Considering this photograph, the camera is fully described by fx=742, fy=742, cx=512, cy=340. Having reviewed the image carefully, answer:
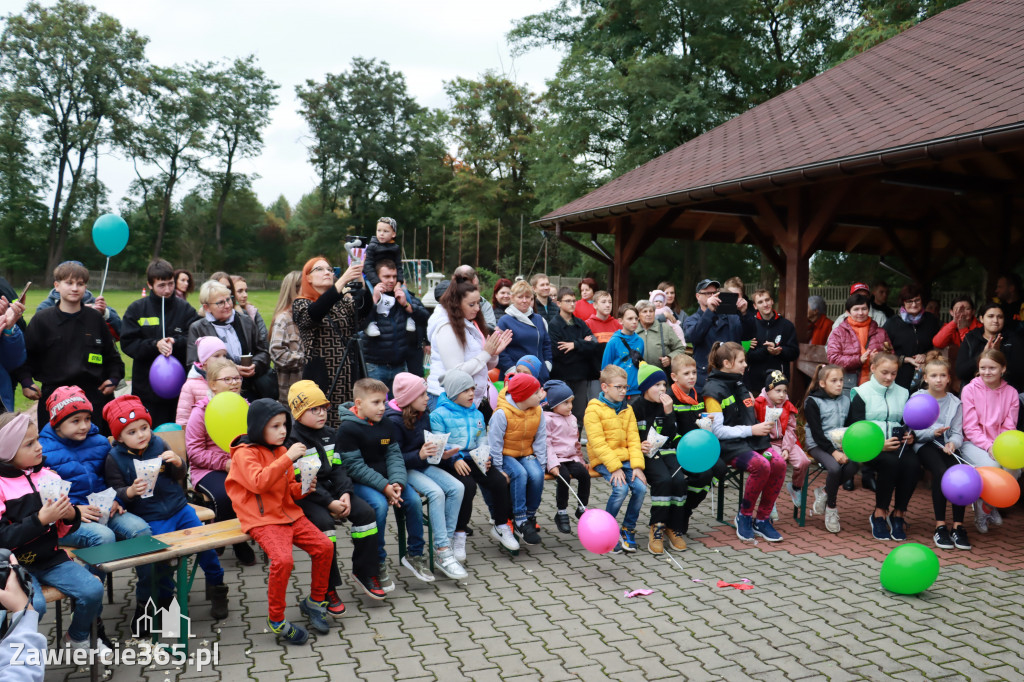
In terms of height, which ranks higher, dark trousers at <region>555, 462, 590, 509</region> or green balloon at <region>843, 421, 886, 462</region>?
green balloon at <region>843, 421, 886, 462</region>

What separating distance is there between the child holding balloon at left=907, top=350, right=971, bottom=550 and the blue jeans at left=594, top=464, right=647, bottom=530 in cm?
245

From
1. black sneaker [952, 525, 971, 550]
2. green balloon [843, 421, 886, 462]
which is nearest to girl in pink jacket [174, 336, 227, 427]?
green balloon [843, 421, 886, 462]

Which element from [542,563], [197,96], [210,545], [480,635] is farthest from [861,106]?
[197,96]

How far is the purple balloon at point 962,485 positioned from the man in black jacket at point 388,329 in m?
4.46

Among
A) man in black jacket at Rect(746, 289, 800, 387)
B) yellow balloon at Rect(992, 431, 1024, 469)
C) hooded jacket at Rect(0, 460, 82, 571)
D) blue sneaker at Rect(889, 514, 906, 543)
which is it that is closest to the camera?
hooded jacket at Rect(0, 460, 82, 571)

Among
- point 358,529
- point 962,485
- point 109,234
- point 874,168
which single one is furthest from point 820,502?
point 109,234

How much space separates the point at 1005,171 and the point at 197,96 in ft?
165

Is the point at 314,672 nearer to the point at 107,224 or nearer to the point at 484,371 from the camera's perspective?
the point at 484,371

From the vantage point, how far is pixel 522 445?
224 inches

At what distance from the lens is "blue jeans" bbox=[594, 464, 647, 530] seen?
223 inches

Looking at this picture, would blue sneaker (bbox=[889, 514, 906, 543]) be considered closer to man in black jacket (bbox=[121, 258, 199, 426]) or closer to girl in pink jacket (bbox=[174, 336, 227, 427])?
girl in pink jacket (bbox=[174, 336, 227, 427])

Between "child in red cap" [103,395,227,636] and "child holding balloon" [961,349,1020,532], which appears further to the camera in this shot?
"child holding balloon" [961,349,1020,532]

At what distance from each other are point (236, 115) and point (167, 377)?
170 ft

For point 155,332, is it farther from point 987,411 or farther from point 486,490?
point 987,411
